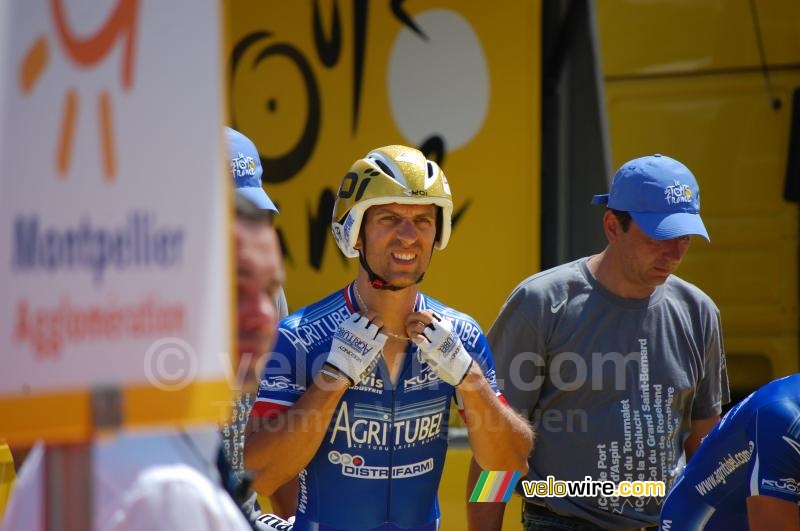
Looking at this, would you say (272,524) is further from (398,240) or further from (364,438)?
(398,240)

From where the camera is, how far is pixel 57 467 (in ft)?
5.86

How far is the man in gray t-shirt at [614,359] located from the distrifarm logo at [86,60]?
2746mm

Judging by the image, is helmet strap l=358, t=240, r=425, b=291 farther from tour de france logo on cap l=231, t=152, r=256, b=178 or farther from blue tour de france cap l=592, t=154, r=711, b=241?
blue tour de france cap l=592, t=154, r=711, b=241

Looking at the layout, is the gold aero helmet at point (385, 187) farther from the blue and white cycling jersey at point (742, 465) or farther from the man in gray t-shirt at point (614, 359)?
the blue and white cycling jersey at point (742, 465)

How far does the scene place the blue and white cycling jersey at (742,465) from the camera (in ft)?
11.5

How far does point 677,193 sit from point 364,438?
1770 millimetres

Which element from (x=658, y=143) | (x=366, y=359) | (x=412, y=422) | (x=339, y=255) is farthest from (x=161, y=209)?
(x=658, y=143)

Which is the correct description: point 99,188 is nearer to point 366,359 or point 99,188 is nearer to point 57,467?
point 57,467

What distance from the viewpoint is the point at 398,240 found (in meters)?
3.70

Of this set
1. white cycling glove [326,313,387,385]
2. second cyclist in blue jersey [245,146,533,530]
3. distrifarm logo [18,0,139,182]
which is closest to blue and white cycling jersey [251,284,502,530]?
second cyclist in blue jersey [245,146,533,530]

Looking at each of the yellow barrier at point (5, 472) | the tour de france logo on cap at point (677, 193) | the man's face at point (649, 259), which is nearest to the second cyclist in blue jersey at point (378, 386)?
the man's face at point (649, 259)

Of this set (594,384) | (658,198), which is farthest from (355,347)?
(658,198)

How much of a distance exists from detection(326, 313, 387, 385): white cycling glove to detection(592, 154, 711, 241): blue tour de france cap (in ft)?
4.83

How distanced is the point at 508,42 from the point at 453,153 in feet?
2.07
